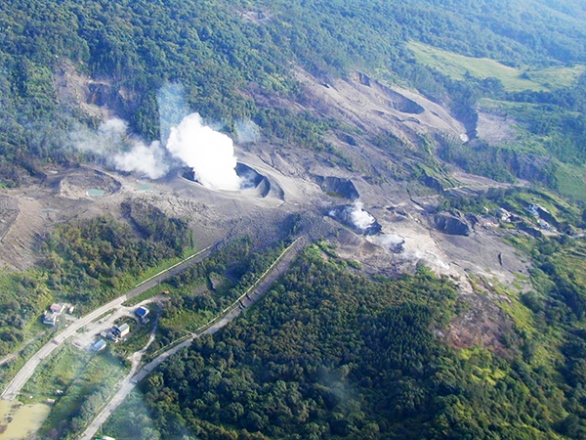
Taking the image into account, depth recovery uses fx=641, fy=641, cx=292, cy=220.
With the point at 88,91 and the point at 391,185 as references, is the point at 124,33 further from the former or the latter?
the point at 391,185

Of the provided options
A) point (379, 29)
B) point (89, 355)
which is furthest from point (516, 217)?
point (379, 29)

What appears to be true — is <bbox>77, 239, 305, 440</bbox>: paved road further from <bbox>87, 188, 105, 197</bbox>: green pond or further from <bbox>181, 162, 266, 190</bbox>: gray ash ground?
<bbox>87, 188, 105, 197</bbox>: green pond

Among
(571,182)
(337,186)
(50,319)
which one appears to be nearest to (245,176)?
(337,186)

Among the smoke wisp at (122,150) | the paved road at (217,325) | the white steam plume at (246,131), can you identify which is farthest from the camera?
the white steam plume at (246,131)

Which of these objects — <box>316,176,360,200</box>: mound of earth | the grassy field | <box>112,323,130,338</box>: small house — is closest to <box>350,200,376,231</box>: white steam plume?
<box>316,176,360,200</box>: mound of earth

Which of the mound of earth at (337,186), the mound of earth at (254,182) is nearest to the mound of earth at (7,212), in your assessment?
the mound of earth at (254,182)

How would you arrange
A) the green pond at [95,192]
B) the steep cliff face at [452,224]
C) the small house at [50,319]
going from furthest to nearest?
1. the steep cliff face at [452,224]
2. the green pond at [95,192]
3. the small house at [50,319]

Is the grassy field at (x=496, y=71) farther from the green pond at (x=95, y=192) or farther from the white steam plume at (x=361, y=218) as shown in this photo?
the green pond at (x=95, y=192)
